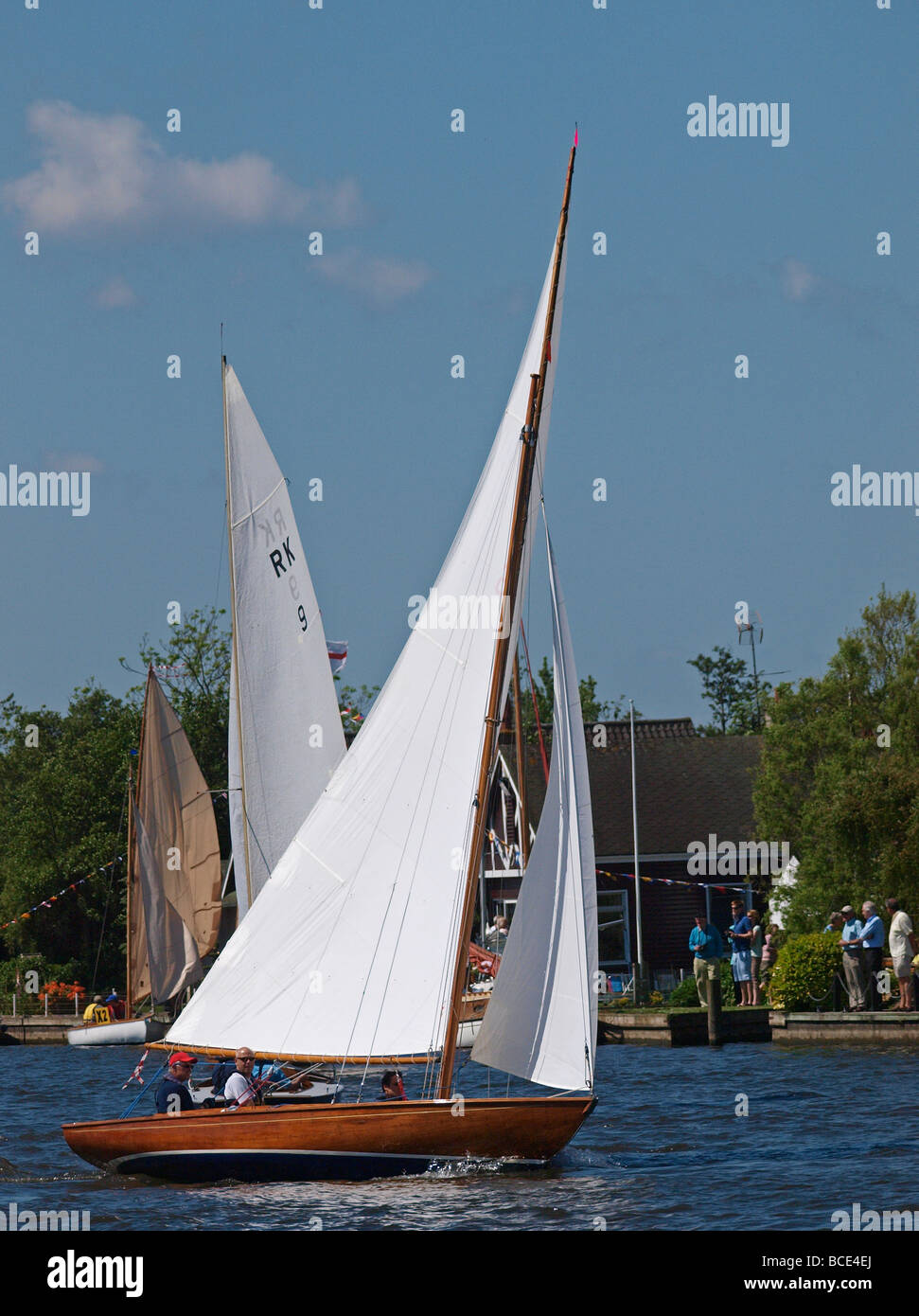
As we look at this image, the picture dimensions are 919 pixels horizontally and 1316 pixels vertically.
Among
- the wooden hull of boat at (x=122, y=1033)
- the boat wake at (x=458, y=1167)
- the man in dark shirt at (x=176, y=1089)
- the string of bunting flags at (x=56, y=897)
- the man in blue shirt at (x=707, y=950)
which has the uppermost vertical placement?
the string of bunting flags at (x=56, y=897)

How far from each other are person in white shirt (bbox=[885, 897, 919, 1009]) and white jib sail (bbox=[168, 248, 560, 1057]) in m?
11.3

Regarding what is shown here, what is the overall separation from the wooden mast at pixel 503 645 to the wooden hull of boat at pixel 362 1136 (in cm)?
60

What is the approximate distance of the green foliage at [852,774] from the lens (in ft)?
102

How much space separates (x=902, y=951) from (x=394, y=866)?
11.9 meters

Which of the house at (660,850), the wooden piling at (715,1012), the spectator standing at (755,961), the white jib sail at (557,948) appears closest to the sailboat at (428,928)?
the white jib sail at (557,948)

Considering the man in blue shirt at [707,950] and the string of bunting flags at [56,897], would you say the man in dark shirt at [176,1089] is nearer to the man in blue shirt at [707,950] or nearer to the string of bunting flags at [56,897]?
the man in blue shirt at [707,950]

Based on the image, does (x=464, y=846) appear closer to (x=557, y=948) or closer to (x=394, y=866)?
(x=394, y=866)

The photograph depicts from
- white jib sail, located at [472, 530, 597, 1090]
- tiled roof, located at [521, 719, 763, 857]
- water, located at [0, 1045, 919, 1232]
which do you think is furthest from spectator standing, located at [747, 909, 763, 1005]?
white jib sail, located at [472, 530, 597, 1090]

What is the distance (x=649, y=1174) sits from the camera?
1809 centimetres

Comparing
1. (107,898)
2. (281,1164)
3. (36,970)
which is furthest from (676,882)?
(281,1164)

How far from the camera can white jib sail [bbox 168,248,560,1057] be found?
1823 cm

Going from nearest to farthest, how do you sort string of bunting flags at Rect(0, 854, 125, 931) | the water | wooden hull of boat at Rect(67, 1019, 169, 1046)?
1. the water
2. wooden hull of boat at Rect(67, 1019, 169, 1046)
3. string of bunting flags at Rect(0, 854, 125, 931)

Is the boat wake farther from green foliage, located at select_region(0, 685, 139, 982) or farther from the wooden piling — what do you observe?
green foliage, located at select_region(0, 685, 139, 982)
